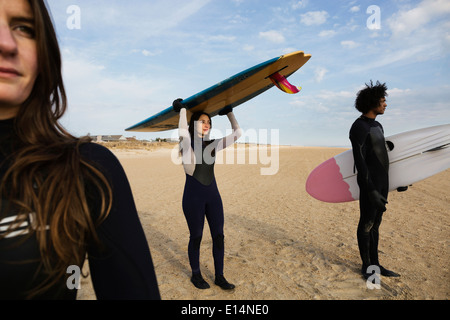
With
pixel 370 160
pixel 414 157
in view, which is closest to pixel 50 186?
pixel 370 160

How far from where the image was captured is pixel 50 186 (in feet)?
2.30

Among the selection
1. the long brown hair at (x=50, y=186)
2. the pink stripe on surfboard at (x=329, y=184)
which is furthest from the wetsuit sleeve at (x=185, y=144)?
the pink stripe on surfboard at (x=329, y=184)

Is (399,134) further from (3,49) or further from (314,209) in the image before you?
(3,49)

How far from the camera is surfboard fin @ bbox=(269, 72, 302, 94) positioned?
331 centimetres

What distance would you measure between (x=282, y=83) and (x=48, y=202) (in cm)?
318

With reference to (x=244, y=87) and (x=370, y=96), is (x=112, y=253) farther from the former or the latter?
(x=370, y=96)

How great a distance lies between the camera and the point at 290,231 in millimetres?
5473

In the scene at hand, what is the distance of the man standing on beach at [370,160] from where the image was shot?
3.30 m

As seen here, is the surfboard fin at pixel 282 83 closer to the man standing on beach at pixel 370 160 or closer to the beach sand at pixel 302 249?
the man standing on beach at pixel 370 160

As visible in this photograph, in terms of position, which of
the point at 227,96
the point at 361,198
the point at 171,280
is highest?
the point at 227,96

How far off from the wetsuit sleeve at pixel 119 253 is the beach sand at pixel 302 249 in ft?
8.95

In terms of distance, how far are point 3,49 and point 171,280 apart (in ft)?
11.5
